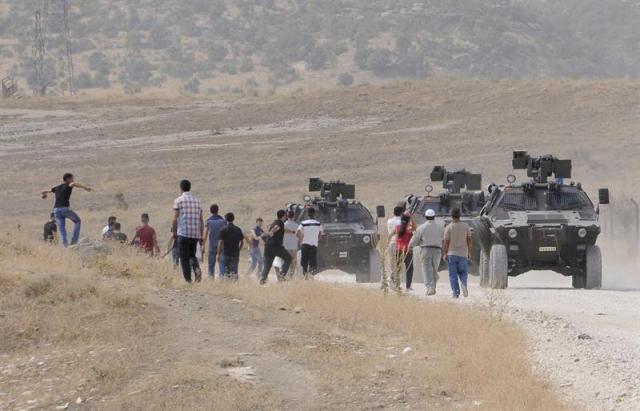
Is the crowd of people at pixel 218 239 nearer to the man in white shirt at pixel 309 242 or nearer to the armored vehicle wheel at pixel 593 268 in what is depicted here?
the man in white shirt at pixel 309 242

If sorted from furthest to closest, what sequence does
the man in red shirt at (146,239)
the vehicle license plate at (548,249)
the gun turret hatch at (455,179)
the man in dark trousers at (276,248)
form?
the gun turret hatch at (455,179) < the man in red shirt at (146,239) < the vehicle license plate at (548,249) < the man in dark trousers at (276,248)

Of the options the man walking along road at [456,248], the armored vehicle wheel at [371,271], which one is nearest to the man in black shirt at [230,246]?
the man walking along road at [456,248]

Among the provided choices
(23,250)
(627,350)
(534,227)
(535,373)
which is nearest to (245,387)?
(535,373)

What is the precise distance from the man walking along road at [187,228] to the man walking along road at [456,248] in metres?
4.15

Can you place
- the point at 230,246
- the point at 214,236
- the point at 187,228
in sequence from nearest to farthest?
the point at 187,228, the point at 230,246, the point at 214,236

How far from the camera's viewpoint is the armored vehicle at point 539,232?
27703mm

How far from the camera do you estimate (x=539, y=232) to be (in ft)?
91.0

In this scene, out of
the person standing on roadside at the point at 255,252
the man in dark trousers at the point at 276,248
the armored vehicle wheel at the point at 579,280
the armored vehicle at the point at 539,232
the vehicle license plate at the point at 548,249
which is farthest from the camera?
the person standing on roadside at the point at 255,252

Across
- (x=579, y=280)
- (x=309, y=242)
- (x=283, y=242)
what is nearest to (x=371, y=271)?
(x=579, y=280)

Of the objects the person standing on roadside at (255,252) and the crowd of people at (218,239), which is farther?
the person standing on roadside at (255,252)

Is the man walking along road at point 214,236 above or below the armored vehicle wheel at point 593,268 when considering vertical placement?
above

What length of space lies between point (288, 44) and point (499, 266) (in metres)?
86.9

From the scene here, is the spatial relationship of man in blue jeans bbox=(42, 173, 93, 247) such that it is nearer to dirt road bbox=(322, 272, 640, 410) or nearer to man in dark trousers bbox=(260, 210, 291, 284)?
man in dark trousers bbox=(260, 210, 291, 284)

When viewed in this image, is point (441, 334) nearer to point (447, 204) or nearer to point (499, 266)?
point (499, 266)
